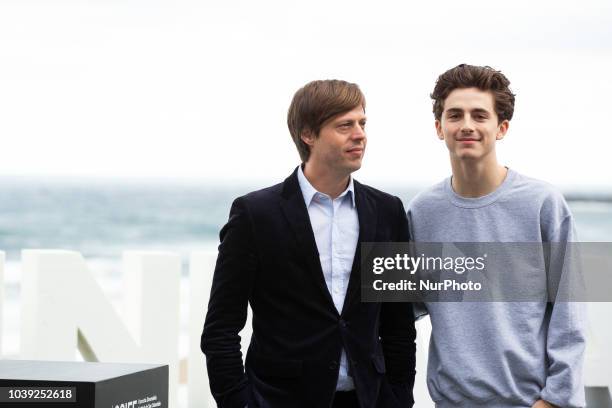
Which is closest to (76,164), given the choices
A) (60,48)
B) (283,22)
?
(60,48)

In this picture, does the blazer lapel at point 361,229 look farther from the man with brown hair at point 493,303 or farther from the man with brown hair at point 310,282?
the man with brown hair at point 493,303

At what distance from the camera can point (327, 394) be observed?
270 cm

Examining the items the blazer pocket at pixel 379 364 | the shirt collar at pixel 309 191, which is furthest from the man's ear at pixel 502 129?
the blazer pocket at pixel 379 364

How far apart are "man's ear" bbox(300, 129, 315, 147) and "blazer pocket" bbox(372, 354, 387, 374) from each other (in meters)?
0.70

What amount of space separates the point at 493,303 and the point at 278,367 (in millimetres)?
710

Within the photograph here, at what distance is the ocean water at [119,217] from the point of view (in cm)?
2598

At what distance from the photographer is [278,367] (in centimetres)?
276

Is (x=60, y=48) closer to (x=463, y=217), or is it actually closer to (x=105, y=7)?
(x=105, y=7)

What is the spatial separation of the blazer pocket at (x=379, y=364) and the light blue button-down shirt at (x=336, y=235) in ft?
0.28

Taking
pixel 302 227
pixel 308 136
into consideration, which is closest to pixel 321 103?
pixel 308 136

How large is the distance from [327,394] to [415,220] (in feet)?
2.40

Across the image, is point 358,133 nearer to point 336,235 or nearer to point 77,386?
point 336,235

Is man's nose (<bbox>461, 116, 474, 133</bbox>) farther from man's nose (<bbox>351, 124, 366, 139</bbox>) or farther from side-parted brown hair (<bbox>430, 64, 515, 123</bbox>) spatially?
man's nose (<bbox>351, 124, 366, 139</bbox>)

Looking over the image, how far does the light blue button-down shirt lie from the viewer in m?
2.79
